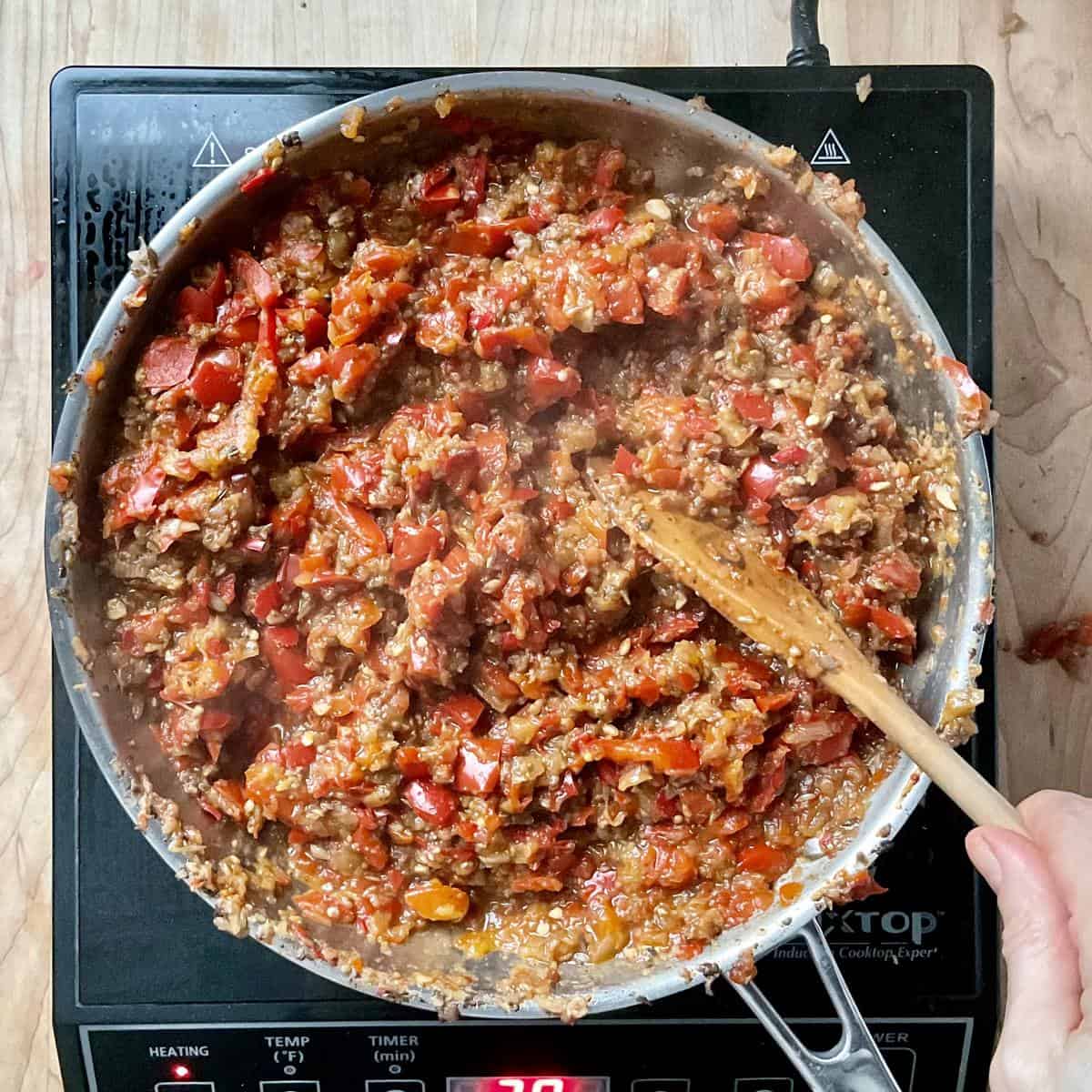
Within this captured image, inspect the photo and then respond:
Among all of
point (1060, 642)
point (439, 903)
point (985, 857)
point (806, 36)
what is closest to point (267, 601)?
point (439, 903)

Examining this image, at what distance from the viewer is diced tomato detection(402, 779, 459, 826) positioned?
1.86 m

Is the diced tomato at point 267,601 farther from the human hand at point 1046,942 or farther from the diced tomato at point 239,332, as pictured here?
A: the human hand at point 1046,942

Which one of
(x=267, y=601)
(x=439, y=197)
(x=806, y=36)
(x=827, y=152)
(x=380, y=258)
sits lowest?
(x=267, y=601)

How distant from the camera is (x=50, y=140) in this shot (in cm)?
190

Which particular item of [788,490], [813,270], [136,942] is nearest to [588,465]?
[788,490]

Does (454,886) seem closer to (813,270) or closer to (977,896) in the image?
(977,896)

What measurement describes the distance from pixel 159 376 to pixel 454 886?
103 centimetres

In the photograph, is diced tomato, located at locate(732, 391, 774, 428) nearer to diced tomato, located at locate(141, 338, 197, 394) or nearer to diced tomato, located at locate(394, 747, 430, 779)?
diced tomato, located at locate(394, 747, 430, 779)

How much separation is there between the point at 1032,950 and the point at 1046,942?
20mm

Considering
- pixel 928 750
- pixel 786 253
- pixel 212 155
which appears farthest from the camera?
pixel 212 155

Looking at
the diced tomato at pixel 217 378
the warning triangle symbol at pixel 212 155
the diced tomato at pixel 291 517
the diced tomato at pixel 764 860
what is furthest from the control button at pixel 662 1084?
the warning triangle symbol at pixel 212 155

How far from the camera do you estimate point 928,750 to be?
5.25 ft

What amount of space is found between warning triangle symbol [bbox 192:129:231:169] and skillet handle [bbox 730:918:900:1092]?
1.66m

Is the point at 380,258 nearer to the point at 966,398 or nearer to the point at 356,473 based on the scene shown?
the point at 356,473
